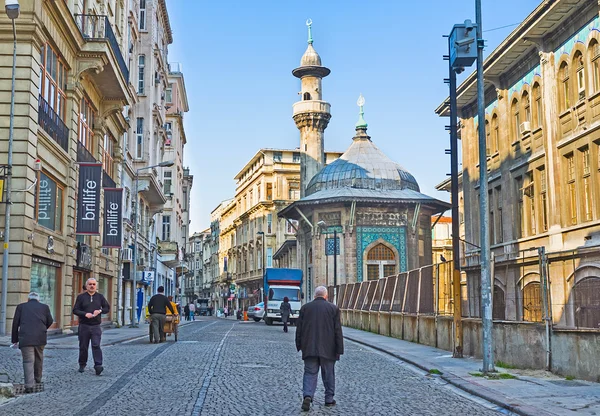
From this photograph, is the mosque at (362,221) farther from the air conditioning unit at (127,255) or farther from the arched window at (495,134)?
the arched window at (495,134)

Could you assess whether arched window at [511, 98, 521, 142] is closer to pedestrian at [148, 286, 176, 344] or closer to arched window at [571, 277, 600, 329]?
pedestrian at [148, 286, 176, 344]

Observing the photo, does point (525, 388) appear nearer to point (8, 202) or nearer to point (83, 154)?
point (8, 202)

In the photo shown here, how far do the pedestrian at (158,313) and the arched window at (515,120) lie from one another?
17.0 m

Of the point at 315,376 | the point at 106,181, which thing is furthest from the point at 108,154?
the point at 315,376

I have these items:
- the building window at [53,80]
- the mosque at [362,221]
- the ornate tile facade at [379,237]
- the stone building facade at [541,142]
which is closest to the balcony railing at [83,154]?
the building window at [53,80]

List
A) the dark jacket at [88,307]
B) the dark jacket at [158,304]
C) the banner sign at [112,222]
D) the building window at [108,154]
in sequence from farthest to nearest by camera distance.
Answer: the building window at [108,154]
the banner sign at [112,222]
the dark jacket at [158,304]
the dark jacket at [88,307]

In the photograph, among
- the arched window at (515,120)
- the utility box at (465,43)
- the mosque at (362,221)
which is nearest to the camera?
the utility box at (465,43)

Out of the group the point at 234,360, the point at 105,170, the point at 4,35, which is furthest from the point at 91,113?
the point at 234,360

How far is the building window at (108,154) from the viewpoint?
115 feet

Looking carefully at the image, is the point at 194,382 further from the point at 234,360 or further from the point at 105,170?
the point at 105,170

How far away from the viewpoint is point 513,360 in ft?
52.4

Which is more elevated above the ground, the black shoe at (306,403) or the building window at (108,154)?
the building window at (108,154)

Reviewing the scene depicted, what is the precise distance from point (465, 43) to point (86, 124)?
1929 centimetres

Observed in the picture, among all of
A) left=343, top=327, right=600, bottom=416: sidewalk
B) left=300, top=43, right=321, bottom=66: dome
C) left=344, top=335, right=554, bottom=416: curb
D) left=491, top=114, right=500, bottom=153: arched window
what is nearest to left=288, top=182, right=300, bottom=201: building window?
left=300, top=43, right=321, bottom=66: dome
